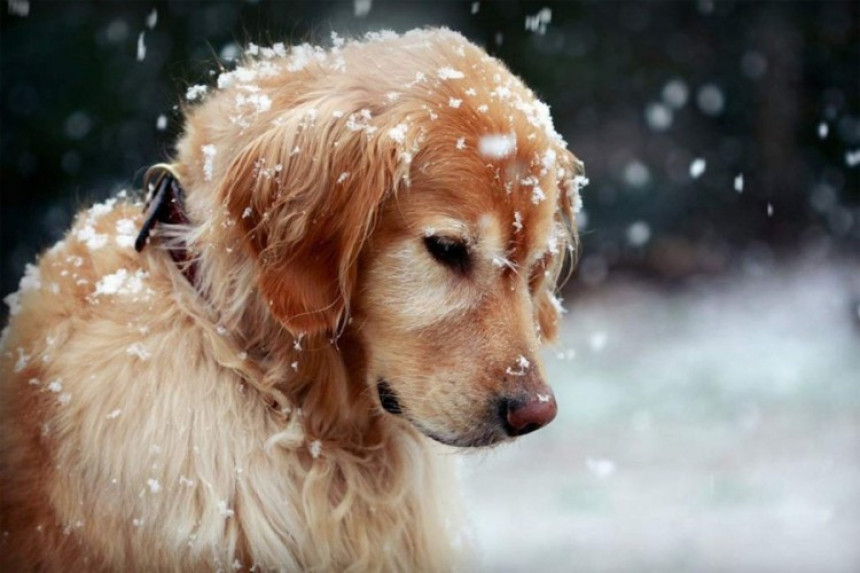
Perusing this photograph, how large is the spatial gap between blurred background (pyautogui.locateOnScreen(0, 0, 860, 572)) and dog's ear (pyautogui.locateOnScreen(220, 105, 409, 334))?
0.56m

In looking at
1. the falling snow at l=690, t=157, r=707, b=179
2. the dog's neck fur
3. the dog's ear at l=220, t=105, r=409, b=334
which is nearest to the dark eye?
the dog's ear at l=220, t=105, r=409, b=334

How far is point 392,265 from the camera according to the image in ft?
7.59

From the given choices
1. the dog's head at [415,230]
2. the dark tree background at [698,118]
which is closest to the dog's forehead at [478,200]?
the dog's head at [415,230]

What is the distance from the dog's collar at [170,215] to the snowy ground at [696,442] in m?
0.87

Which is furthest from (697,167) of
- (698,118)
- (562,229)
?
(562,229)

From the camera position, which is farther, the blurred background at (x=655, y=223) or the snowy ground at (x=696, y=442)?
the blurred background at (x=655, y=223)

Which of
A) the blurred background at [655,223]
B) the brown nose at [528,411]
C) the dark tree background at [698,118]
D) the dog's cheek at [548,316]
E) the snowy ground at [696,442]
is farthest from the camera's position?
the dark tree background at [698,118]

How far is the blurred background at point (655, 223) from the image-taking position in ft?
17.6

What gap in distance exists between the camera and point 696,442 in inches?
256

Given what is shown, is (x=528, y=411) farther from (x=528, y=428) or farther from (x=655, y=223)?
(x=655, y=223)

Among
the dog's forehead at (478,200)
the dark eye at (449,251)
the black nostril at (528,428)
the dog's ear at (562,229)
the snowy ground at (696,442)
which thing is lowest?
the black nostril at (528,428)

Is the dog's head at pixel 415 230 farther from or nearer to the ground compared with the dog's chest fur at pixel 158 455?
farther from the ground

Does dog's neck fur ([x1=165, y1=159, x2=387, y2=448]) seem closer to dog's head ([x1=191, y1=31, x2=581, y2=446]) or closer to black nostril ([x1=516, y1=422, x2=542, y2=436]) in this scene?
dog's head ([x1=191, y1=31, x2=581, y2=446])

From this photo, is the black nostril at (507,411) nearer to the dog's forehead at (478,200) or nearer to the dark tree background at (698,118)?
the dog's forehead at (478,200)
